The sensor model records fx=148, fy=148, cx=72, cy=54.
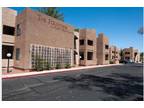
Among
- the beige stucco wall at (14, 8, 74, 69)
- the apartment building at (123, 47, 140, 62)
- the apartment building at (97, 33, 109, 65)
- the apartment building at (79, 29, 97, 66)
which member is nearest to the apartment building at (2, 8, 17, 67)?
the beige stucco wall at (14, 8, 74, 69)

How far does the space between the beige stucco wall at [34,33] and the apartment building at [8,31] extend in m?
0.93

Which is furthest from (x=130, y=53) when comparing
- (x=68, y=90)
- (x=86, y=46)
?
(x=68, y=90)

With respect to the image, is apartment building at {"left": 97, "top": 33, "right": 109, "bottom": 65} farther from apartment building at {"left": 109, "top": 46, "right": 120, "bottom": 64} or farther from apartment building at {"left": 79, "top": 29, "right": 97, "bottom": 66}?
apartment building at {"left": 109, "top": 46, "right": 120, "bottom": 64}

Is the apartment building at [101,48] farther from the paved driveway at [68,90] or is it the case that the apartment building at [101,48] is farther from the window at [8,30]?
the paved driveway at [68,90]

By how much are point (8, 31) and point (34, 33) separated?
16.3 feet

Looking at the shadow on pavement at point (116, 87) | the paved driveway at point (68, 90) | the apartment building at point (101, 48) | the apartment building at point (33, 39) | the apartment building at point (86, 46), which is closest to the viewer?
the paved driveway at point (68, 90)

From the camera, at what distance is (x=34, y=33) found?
18250 millimetres

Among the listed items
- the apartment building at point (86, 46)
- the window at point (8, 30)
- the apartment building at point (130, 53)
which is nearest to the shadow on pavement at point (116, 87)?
the window at point (8, 30)

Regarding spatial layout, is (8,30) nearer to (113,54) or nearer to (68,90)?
(68,90)

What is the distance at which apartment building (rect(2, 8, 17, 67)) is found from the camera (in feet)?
62.6

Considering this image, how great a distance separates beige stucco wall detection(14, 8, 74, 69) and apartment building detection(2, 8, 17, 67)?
3.04 feet

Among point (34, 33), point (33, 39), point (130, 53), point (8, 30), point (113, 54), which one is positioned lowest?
Answer: point (113, 54)

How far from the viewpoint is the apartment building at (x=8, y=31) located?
19.1 m
